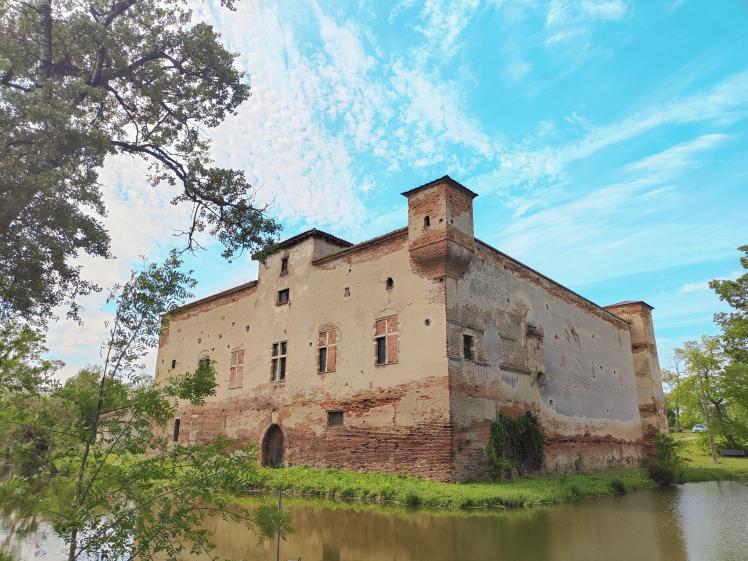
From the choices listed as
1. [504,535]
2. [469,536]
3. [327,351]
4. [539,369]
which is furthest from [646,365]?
[469,536]

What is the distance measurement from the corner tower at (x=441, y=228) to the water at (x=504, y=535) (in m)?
7.66

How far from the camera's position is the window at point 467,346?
17.0 m

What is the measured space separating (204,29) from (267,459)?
652 inches

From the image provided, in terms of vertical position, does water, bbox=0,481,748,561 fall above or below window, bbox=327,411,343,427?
below

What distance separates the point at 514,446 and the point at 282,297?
37.8 feet

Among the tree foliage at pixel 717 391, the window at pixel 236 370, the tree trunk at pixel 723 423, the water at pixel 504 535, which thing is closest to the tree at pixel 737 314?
the tree foliage at pixel 717 391

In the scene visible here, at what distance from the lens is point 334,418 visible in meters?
18.8

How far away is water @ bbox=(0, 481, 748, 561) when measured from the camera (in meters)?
8.68

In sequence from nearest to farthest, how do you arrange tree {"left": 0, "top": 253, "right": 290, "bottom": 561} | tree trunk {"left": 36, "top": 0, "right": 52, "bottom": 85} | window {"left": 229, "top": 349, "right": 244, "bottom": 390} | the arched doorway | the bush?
tree {"left": 0, "top": 253, "right": 290, "bottom": 561}
tree trunk {"left": 36, "top": 0, "right": 52, "bottom": 85}
the bush
the arched doorway
window {"left": 229, "top": 349, "right": 244, "bottom": 390}

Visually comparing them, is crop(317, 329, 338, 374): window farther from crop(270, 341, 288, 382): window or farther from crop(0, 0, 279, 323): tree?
crop(0, 0, 279, 323): tree

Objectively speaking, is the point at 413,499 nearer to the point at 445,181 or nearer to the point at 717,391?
the point at 445,181

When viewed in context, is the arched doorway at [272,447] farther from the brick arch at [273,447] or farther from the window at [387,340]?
the window at [387,340]

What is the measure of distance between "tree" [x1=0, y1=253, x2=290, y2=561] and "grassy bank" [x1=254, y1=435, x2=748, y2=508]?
29.5 feet

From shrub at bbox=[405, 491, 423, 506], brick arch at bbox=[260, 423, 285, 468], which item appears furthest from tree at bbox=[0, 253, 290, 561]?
brick arch at bbox=[260, 423, 285, 468]
